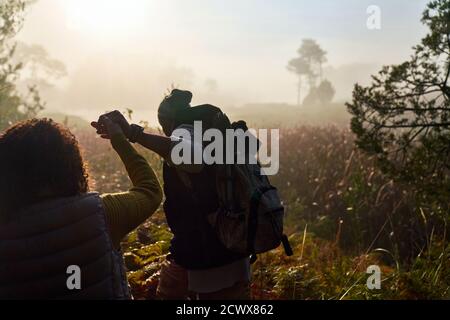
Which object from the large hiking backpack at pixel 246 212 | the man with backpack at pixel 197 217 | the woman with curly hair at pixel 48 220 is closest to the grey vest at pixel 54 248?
the woman with curly hair at pixel 48 220

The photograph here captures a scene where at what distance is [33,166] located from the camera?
215 centimetres

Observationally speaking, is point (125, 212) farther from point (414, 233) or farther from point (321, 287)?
point (414, 233)

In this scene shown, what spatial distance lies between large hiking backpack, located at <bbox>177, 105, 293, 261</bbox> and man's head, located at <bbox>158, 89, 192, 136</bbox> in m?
0.51

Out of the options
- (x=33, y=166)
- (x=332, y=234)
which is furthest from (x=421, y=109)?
(x=33, y=166)

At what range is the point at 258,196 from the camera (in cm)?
270

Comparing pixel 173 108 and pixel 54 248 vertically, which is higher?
pixel 173 108

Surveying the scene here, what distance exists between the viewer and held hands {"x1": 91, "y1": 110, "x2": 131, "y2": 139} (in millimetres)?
2652

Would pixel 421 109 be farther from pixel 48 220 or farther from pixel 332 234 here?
pixel 48 220

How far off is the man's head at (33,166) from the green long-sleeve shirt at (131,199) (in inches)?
9.6

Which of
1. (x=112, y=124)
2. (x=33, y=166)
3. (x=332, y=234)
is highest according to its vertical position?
(x=112, y=124)

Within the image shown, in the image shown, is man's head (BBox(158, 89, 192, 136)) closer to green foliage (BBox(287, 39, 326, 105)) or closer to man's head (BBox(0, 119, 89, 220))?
man's head (BBox(0, 119, 89, 220))

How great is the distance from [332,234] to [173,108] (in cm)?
590

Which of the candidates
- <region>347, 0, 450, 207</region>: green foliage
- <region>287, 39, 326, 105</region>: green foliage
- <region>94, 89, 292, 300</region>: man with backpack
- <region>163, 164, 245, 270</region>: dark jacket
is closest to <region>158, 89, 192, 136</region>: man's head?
<region>94, 89, 292, 300</region>: man with backpack

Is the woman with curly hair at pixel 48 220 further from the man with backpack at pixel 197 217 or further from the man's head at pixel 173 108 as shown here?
the man's head at pixel 173 108
